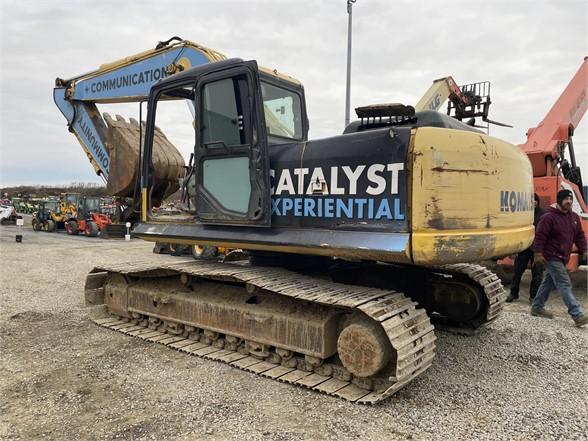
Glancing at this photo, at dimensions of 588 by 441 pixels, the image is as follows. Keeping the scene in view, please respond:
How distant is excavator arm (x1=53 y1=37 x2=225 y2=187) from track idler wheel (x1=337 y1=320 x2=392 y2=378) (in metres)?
4.28

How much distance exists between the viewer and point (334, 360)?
4.19 metres

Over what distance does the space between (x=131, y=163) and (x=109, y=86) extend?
1.81 meters

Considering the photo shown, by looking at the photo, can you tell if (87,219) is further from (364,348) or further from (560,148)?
(364,348)

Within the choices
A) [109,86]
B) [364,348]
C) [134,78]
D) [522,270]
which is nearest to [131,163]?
[134,78]

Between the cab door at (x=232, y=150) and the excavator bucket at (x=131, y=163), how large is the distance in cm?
163

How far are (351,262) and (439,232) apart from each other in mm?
1751

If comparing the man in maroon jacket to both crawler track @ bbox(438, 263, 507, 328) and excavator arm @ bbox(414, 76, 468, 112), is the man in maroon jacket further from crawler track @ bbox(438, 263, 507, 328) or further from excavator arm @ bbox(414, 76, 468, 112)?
excavator arm @ bbox(414, 76, 468, 112)

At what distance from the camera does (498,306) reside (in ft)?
17.4

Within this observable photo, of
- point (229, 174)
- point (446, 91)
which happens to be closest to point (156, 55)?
point (229, 174)

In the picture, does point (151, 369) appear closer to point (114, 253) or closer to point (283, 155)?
point (283, 155)

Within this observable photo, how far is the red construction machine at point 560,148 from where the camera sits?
8633 mm

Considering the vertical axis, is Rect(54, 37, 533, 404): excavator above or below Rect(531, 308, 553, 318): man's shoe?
above

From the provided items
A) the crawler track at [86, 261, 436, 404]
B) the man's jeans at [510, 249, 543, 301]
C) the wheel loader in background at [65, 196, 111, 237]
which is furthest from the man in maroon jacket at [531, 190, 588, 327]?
the wheel loader in background at [65, 196, 111, 237]

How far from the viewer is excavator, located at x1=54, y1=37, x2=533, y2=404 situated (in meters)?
3.58
